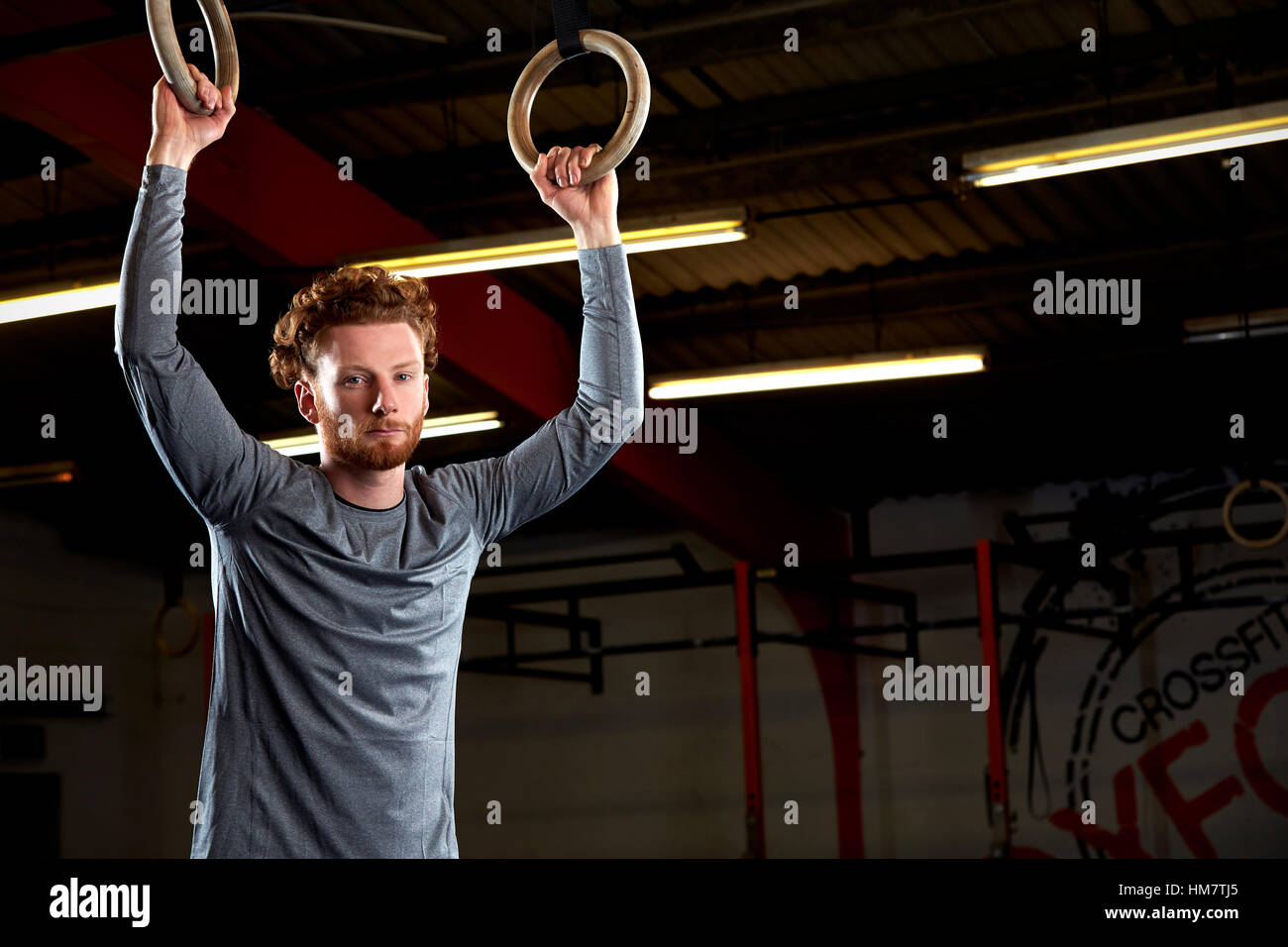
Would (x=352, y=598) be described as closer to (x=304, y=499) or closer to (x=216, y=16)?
(x=304, y=499)

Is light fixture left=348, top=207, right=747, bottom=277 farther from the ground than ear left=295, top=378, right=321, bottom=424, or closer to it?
farther from the ground

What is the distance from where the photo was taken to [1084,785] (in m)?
8.96

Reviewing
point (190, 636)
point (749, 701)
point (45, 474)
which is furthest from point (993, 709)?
point (45, 474)

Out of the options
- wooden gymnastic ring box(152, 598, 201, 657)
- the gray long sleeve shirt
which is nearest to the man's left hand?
the gray long sleeve shirt

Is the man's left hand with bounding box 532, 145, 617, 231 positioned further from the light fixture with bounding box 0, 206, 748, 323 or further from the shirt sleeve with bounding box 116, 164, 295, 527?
the light fixture with bounding box 0, 206, 748, 323

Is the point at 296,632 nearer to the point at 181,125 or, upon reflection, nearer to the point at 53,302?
the point at 181,125

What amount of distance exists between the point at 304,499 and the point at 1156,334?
6.32 metres

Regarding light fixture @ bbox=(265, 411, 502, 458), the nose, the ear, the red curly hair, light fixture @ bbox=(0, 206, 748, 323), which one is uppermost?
light fixture @ bbox=(0, 206, 748, 323)

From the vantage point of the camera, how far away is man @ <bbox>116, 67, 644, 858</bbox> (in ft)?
5.08

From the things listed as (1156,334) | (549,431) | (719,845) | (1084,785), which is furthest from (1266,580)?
(549,431)

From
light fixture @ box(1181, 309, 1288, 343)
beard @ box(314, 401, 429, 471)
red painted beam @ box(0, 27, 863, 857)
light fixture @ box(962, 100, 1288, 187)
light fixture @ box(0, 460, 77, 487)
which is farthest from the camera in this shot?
light fixture @ box(0, 460, 77, 487)

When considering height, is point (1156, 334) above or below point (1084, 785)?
above

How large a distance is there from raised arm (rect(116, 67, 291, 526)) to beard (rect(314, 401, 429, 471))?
100 millimetres

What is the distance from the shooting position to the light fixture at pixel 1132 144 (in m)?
4.02
